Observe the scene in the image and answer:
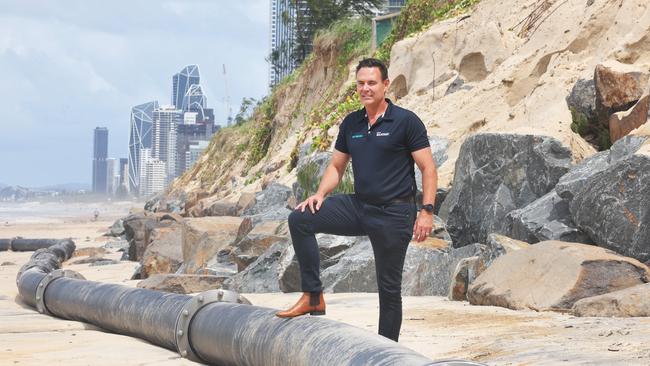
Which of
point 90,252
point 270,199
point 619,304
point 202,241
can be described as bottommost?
point 90,252

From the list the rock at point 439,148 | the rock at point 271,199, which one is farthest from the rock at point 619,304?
the rock at point 271,199

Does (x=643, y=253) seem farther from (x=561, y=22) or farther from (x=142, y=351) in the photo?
(x=561, y=22)

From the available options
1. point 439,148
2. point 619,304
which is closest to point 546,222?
point 619,304

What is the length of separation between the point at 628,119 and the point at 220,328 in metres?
5.95

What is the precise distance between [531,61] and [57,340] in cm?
980

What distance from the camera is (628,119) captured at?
33.8 ft

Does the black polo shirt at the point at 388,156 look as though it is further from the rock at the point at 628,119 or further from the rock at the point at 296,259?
the rock at the point at 628,119

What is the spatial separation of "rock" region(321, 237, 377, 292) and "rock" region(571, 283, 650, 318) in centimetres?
322

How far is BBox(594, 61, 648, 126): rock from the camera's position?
1091cm

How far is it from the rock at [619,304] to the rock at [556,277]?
14.2 inches

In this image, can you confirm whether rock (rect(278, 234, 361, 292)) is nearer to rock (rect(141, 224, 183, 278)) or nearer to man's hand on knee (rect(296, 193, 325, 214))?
rock (rect(141, 224, 183, 278))

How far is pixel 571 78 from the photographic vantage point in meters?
13.6

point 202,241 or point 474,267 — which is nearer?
point 474,267

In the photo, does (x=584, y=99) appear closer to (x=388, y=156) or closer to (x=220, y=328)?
(x=220, y=328)
